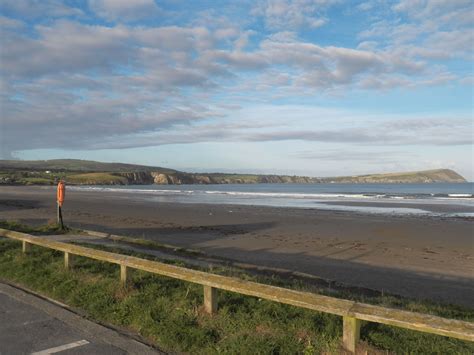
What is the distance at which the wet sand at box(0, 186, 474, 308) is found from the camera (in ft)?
33.3

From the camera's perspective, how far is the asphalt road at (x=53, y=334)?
4.80 m

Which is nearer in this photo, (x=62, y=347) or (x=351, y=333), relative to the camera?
(x=351, y=333)

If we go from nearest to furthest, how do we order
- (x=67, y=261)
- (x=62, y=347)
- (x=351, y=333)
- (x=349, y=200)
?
(x=351, y=333) → (x=62, y=347) → (x=67, y=261) → (x=349, y=200)

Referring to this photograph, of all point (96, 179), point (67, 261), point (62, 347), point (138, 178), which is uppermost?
point (67, 261)

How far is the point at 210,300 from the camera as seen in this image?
5.88 metres

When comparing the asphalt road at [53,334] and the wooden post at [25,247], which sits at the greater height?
the wooden post at [25,247]

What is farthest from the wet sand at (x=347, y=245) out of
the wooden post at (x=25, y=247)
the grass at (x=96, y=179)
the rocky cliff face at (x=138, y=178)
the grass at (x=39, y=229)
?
the rocky cliff face at (x=138, y=178)

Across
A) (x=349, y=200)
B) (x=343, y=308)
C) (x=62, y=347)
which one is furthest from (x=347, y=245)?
(x=349, y=200)

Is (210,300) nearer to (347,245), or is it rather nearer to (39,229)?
(347,245)

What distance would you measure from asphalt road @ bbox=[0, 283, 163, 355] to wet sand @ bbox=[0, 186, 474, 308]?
19.5 feet

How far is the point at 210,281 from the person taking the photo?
19.0 feet

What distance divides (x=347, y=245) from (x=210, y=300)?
1085 cm

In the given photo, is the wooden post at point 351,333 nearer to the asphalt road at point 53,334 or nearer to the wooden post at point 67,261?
the asphalt road at point 53,334

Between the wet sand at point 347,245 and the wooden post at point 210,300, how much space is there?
4.58m
